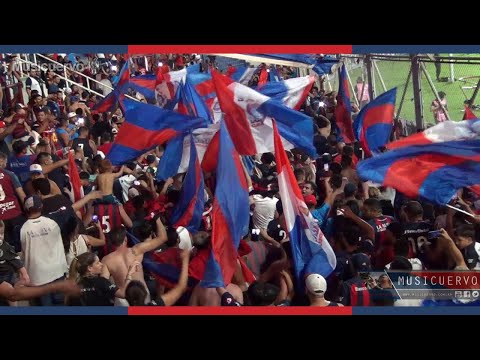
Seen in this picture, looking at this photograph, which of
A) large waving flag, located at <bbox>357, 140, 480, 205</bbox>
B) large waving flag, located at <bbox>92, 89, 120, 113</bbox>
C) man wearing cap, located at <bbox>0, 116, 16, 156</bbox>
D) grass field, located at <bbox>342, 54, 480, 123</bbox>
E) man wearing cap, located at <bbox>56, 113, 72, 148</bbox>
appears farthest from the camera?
grass field, located at <bbox>342, 54, 480, 123</bbox>

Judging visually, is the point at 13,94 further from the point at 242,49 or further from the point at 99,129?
the point at 242,49

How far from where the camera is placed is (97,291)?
6961 mm

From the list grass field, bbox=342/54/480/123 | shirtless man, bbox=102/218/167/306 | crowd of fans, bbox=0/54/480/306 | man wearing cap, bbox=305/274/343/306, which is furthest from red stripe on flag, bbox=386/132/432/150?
grass field, bbox=342/54/480/123

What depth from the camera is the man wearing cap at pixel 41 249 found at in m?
7.47

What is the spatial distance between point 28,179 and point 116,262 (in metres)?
2.81

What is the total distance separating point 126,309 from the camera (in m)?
6.96

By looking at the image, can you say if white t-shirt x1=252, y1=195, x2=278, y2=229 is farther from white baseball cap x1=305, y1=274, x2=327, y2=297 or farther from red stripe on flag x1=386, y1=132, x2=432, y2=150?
white baseball cap x1=305, y1=274, x2=327, y2=297

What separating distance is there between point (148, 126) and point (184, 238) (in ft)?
5.72

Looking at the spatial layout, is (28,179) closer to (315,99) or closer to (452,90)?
(315,99)

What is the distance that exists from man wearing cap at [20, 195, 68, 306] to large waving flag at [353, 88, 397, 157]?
171 inches

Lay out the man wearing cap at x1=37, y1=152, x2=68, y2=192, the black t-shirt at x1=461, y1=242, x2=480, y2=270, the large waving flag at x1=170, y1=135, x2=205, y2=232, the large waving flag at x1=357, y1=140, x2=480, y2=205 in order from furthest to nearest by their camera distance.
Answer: the man wearing cap at x1=37, y1=152, x2=68, y2=192
the large waving flag at x1=170, y1=135, x2=205, y2=232
the large waving flag at x1=357, y1=140, x2=480, y2=205
the black t-shirt at x1=461, y1=242, x2=480, y2=270

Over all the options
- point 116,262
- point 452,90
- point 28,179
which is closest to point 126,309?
point 116,262

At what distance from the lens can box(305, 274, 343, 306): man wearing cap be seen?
6.64 meters

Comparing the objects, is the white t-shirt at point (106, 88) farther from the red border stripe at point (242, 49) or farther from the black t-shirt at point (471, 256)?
the black t-shirt at point (471, 256)
